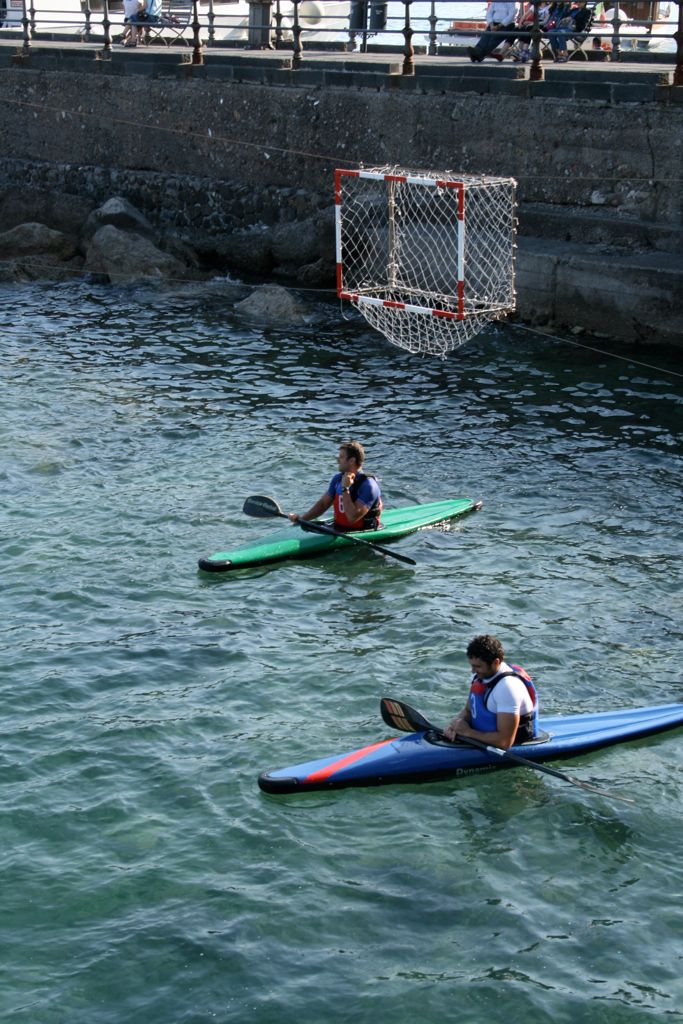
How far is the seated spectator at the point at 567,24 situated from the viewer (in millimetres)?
21250

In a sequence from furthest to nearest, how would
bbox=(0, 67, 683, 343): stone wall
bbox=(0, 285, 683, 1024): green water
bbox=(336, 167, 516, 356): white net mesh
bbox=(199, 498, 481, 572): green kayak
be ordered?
bbox=(336, 167, 516, 356): white net mesh → bbox=(0, 67, 683, 343): stone wall → bbox=(199, 498, 481, 572): green kayak → bbox=(0, 285, 683, 1024): green water

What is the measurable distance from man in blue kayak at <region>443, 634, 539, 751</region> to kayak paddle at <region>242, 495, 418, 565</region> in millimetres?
3431

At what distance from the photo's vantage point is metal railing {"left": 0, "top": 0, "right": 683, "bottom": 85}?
772 inches

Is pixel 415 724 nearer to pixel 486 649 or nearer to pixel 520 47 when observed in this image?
pixel 486 649

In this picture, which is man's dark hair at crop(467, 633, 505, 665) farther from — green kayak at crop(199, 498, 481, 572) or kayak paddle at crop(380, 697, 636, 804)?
green kayak at crop(199, 498, 481, 572)

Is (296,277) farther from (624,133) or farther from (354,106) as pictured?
(624,133)

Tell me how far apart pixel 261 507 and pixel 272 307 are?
885 cm

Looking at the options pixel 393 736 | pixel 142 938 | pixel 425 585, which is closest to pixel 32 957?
pixel 142 938

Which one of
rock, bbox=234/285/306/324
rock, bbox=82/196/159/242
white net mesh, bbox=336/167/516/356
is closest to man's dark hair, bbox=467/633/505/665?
white net mesh, bbox=336/167/516/356

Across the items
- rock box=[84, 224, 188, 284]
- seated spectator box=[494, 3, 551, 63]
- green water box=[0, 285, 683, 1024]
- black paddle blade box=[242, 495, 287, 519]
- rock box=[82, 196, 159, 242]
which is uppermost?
seated spectator box=[494, 3, 551, 63]

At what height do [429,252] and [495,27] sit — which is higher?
[495,27]

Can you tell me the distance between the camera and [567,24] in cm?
2177

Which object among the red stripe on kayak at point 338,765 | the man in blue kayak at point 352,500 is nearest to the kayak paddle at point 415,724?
the red stripe on kayak at point 338,765

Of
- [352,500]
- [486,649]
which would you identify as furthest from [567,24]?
[486,649]
